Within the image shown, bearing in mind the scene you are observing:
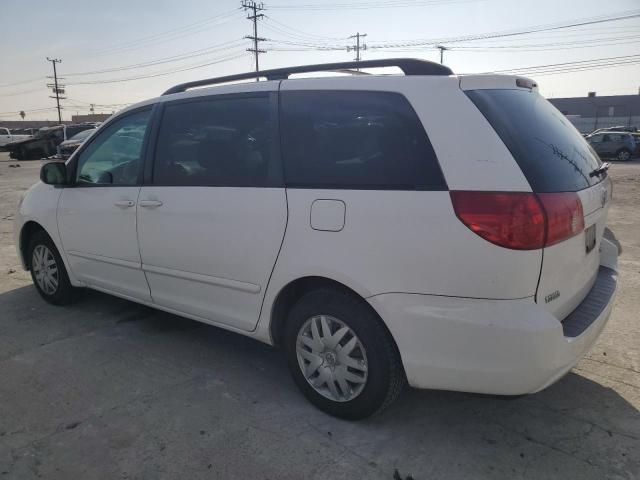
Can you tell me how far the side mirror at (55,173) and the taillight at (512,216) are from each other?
334 cm

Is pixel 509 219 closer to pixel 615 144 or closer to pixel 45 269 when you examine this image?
pixel 45 269

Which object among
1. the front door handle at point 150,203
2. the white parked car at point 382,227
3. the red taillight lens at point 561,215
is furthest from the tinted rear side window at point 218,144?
the red taillight lens at point 561,215

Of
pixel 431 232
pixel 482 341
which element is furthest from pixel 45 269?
pixel 482 341

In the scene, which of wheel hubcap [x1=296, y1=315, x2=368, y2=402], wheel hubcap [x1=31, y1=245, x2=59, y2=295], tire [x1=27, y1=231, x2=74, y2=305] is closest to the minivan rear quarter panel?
wheel hubcap [x1=296, y1=315, x2=368, y2=402]

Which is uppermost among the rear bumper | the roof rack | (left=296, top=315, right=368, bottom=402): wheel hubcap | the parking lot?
the roof rack

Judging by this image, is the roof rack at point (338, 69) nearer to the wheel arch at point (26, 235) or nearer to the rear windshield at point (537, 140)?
the rear windshield at point (537, 140)

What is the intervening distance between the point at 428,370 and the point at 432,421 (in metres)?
0.57

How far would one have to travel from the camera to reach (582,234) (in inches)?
102

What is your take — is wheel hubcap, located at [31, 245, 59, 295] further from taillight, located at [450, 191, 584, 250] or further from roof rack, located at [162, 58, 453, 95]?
taillight, located at [450, 191, 584, 250]

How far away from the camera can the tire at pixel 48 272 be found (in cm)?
462

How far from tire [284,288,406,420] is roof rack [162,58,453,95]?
124cm

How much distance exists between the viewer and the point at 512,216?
223 cm

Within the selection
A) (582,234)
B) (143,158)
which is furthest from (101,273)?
(582,234)

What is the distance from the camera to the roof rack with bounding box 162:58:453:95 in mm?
2676
